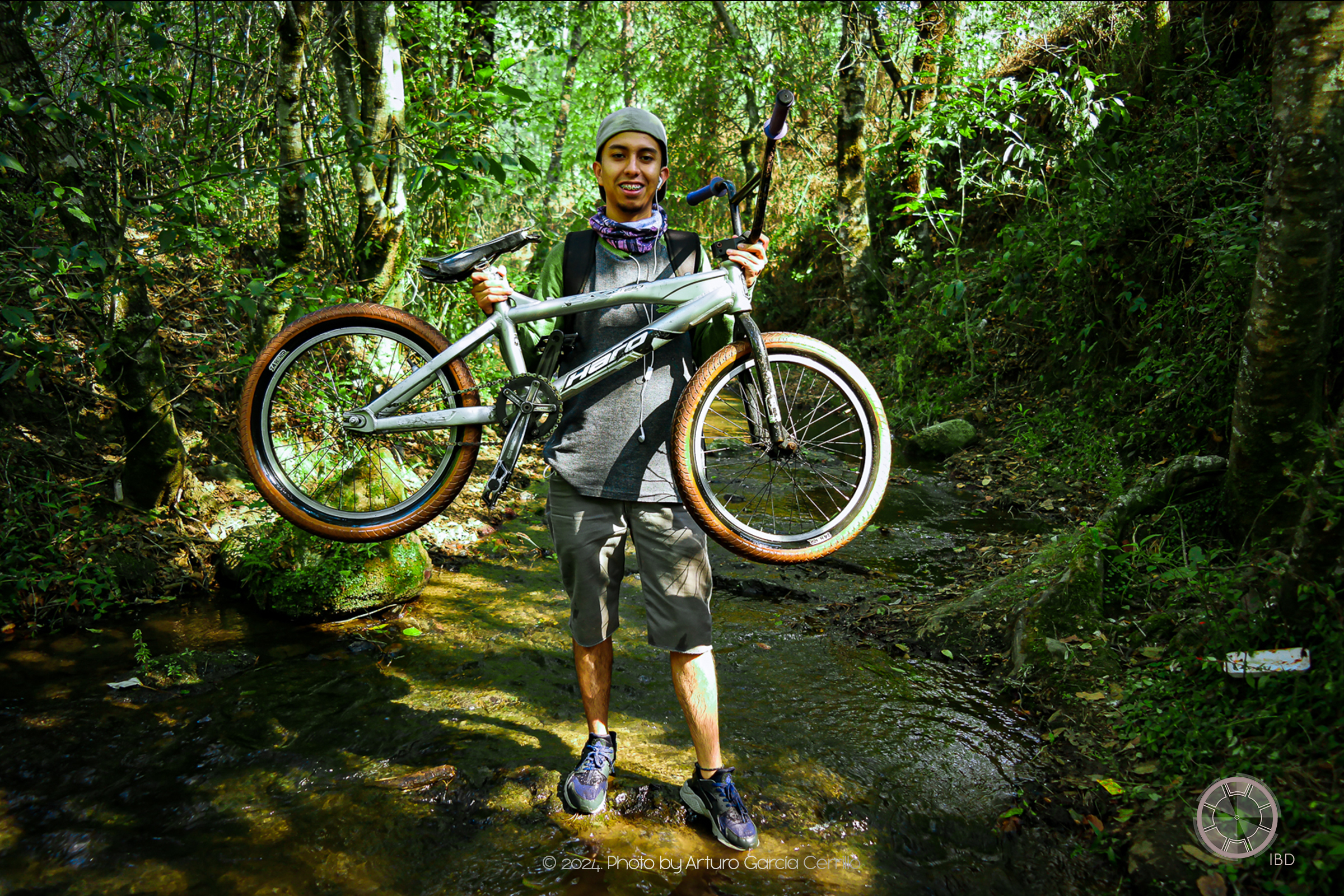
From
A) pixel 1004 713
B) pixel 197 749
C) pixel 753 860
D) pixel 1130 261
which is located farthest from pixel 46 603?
pixel 1130 261

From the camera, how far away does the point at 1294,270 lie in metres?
2.81

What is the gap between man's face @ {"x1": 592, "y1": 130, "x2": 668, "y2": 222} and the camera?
8.15 feet

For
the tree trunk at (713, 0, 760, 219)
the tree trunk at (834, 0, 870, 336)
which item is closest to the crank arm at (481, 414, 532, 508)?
the tree trunk at (834, 0, 870, 336)

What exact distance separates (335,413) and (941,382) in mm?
7201

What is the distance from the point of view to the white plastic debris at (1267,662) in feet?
7.89

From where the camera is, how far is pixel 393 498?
175 inches

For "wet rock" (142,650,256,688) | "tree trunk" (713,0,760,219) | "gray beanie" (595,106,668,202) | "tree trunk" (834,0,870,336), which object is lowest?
"wet rock" (142,650,256,688)

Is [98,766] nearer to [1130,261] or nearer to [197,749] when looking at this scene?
[197,749]

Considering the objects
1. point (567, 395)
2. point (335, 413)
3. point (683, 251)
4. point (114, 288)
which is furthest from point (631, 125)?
point (114, 288)

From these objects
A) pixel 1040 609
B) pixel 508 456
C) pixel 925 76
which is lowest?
pixel 1040 609

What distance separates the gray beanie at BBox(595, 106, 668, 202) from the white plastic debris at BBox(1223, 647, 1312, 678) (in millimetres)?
2672

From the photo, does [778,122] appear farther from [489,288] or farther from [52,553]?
[52,553]

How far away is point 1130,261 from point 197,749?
6814 mm

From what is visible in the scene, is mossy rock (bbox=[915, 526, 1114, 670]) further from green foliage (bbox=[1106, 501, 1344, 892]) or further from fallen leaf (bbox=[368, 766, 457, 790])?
fallen leaf (bbox=[368, 766, 457, 790])
